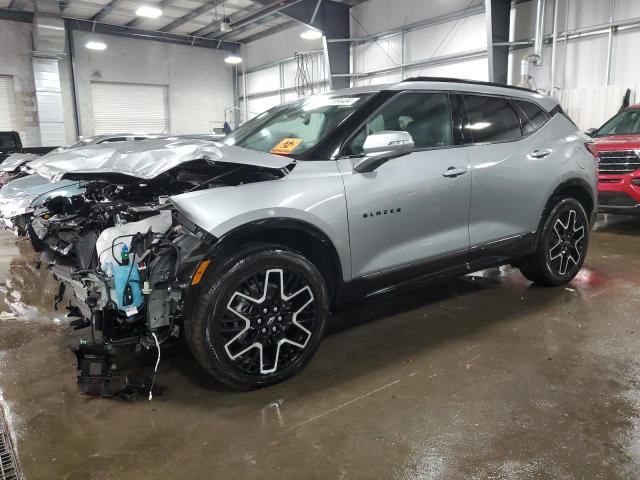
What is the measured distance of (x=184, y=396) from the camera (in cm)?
257

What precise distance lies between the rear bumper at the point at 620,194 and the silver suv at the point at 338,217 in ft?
9.78

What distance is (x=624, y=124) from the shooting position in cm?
723

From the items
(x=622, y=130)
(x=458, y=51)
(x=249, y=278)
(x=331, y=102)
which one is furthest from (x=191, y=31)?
(x=249, y=278)

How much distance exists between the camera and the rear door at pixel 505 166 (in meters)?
3.27

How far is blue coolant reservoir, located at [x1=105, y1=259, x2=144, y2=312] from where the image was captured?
226 cm

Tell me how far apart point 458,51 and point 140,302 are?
35.7 feet

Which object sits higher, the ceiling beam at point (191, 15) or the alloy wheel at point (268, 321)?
the ceiling beam at point (191, 15)

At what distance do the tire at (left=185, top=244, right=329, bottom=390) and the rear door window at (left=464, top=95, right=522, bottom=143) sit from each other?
1.60 meters

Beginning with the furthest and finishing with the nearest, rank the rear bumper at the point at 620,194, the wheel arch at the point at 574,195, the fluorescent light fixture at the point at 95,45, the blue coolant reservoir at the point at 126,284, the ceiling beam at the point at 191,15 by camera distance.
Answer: the fluorescent light fixture at the point at 95,45 < the ceiling beam at the point at 191,15 < the rear bumper at the point at 620,194 < the wheel arch at the point at 574,195 < the blue coolant reservoir at the point at 126,284

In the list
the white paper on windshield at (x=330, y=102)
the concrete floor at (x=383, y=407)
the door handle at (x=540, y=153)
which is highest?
the white paper on windshield at (x=330, y=102)

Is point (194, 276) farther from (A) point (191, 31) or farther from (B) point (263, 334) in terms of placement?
(A) point (191, 31)

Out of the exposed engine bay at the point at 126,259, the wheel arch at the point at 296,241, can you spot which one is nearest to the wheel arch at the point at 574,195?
the wheel arch at the point at 296,241

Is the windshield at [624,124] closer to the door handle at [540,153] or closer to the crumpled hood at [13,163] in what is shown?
the door handle at [540,153]

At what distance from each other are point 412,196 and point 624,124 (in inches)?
239
